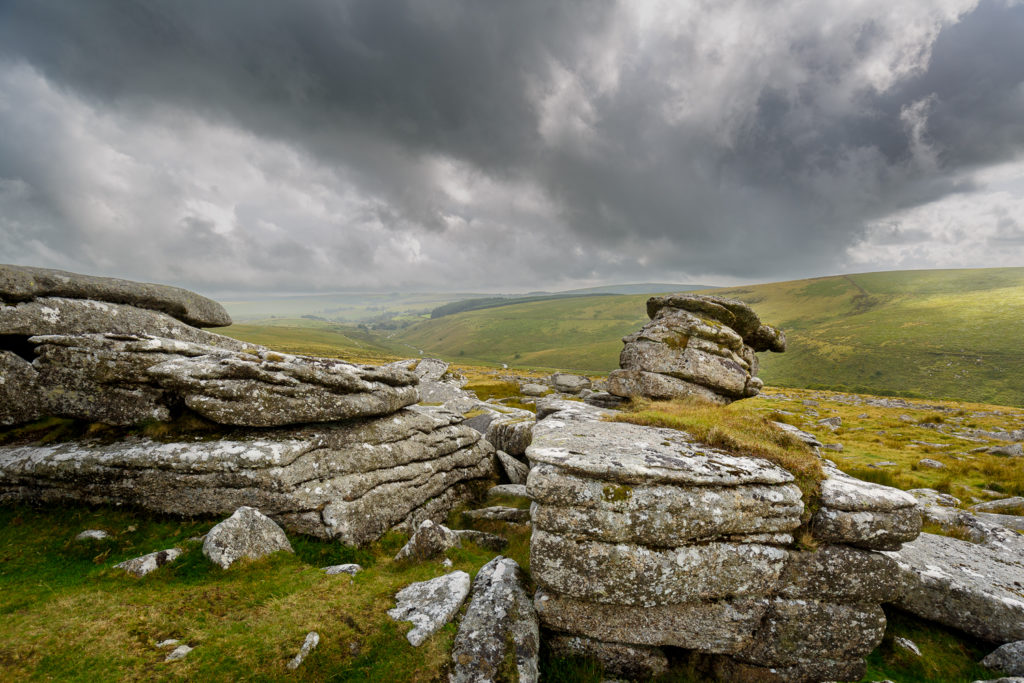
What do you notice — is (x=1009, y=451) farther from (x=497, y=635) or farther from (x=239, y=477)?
(x=239, y=477)

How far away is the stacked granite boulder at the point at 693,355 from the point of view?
24.9 metres

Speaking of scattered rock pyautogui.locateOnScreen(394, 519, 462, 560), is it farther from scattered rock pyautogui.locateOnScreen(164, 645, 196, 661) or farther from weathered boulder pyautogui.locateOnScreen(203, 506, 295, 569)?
scattered rock pyautogui.locateOnScreen(164, 645, 196, 661)

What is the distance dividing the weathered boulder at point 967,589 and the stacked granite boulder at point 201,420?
15299mm

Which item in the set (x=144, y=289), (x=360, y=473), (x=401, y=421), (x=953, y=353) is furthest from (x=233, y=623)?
(x=953, y=353)

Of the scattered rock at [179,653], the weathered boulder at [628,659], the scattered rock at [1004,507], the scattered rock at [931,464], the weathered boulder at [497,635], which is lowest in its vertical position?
the scattered rock at [931,464]

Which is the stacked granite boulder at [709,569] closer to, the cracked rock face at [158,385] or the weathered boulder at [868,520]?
the weathered boulder at [868,520]

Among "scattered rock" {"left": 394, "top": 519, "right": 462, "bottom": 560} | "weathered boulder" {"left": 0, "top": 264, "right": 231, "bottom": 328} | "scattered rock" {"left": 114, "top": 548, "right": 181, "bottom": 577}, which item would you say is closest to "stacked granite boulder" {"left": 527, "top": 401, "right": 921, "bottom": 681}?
"scattered rock" {"left": 394, "top": 519, "right": 462, "bottom": 560}

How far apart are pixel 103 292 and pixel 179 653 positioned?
53.0ft

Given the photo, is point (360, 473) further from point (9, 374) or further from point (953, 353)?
point (953, 353)

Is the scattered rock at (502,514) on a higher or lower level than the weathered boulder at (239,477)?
lower

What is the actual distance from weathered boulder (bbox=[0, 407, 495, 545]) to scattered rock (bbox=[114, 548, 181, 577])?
210cm

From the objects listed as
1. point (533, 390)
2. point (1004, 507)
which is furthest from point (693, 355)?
point (533, 390)

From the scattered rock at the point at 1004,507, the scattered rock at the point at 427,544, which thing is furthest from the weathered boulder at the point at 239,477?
the scattered rock at the point at 1004,507

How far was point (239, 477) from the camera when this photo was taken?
38.7ft
